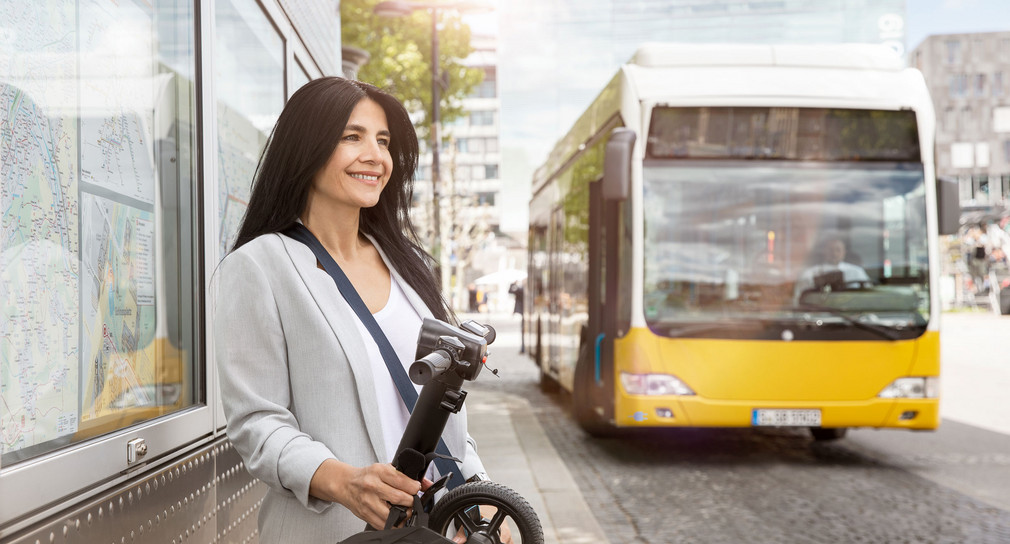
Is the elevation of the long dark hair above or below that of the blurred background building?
below

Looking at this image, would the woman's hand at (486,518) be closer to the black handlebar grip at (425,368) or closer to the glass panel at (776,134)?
the black handlebar grip at (425,368)

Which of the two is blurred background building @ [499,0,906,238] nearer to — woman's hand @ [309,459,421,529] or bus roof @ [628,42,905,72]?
bus roof @ [628,42,905,72]

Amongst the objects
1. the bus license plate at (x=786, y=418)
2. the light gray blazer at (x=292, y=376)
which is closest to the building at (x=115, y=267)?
the light gray blazer at (x=292, y=376)

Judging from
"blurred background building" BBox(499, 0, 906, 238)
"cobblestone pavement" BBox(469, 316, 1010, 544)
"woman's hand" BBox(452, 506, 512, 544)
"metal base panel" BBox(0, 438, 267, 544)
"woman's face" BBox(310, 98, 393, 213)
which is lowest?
"cobblestone pavement" BBox(469, 316, 1010, 544)

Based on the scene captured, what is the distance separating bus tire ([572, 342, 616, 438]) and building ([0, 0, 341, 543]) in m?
5.36

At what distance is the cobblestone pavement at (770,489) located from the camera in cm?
582

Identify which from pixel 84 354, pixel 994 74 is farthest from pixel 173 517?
pixel 994 74

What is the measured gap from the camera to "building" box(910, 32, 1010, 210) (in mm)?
75500

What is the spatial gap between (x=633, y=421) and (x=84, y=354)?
579cm

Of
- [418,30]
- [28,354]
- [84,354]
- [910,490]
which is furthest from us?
[418,30]

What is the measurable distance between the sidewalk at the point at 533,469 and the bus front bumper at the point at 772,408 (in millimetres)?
832

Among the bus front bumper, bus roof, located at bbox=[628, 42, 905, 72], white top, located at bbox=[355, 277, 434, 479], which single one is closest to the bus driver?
the bus front bumper

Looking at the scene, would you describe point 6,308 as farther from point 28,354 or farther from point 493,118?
point 493,118

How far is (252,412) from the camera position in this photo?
185cm
